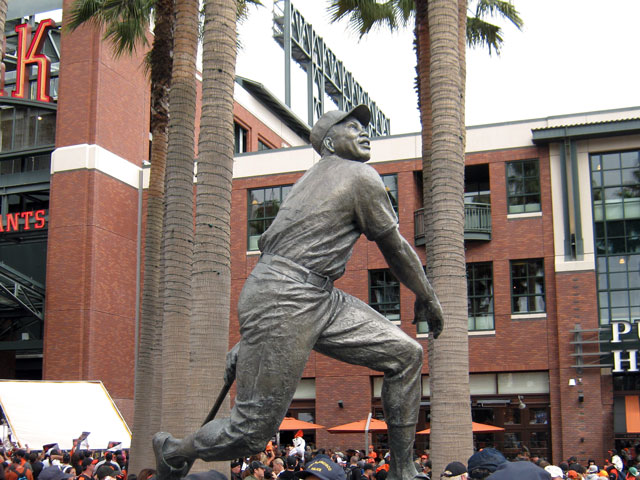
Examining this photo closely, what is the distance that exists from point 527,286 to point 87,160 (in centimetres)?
1854

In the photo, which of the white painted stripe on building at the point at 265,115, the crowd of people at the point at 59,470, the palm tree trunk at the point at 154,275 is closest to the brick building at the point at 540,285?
the white painted stripe on building at the point at 265,115

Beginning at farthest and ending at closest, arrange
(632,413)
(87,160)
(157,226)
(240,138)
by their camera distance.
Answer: (240,138)
(87,160)
(632,413)
(157,226)

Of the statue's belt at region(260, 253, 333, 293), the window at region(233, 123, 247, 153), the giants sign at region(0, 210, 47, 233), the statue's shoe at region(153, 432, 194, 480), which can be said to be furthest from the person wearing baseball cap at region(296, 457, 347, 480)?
the window at region(233, 123, 247, 153)

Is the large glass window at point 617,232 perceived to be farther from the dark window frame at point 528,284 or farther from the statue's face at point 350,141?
the statue's face at point 350,141

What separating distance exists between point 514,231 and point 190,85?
18927mm

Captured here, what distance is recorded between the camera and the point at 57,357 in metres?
32.7

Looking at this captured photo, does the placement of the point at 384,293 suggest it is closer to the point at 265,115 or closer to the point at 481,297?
the point at 481,297

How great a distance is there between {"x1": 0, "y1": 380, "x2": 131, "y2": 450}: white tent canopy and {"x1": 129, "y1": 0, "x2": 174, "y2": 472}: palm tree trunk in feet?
11.8

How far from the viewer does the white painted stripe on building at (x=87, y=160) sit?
113 ft

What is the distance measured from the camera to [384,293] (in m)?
32.9

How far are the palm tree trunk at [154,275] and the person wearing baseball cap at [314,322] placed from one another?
12494 millimetres

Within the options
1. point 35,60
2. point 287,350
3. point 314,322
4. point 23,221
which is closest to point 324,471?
point 287,350

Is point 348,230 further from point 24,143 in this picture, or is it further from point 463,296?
point 24,143

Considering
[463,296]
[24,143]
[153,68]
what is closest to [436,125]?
[463,296]
